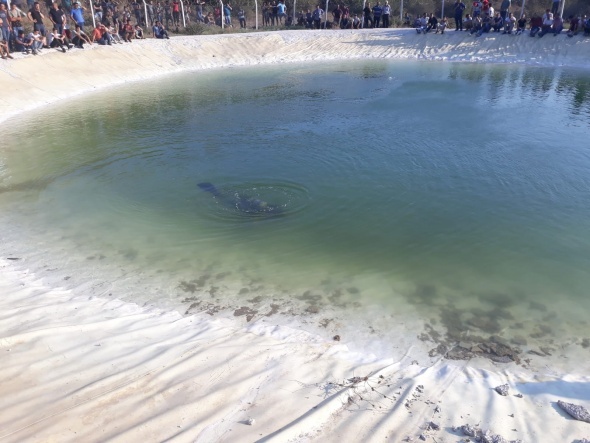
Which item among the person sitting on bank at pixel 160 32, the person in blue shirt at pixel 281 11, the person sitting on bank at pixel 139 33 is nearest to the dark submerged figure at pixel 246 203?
the person sitting on bank at pixel 139 33

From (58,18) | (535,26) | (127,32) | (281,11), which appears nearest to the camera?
(58,18)

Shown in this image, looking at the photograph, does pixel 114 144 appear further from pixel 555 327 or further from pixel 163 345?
pixel 555 327

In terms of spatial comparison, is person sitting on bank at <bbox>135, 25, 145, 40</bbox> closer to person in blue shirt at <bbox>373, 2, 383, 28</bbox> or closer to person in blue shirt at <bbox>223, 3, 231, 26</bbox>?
person in blue shirt at <bbox>223, 3, 231, 26</bbox>

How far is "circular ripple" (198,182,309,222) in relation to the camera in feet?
35.7

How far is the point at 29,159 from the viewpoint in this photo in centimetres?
1472

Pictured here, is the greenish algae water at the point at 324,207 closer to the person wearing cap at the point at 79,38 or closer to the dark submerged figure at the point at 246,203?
the dark submerged figure at the point at 246,203

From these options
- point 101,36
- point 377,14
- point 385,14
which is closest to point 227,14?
point 377,14

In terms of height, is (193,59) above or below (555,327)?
above

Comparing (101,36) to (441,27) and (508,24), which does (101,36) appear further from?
(508,24)

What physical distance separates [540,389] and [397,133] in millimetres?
11314

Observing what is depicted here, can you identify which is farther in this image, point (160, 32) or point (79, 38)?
point (160, 32)

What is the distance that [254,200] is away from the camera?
1158 centimetres

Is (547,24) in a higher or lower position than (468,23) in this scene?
lower

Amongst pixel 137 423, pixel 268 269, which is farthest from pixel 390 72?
pixel 137 423
